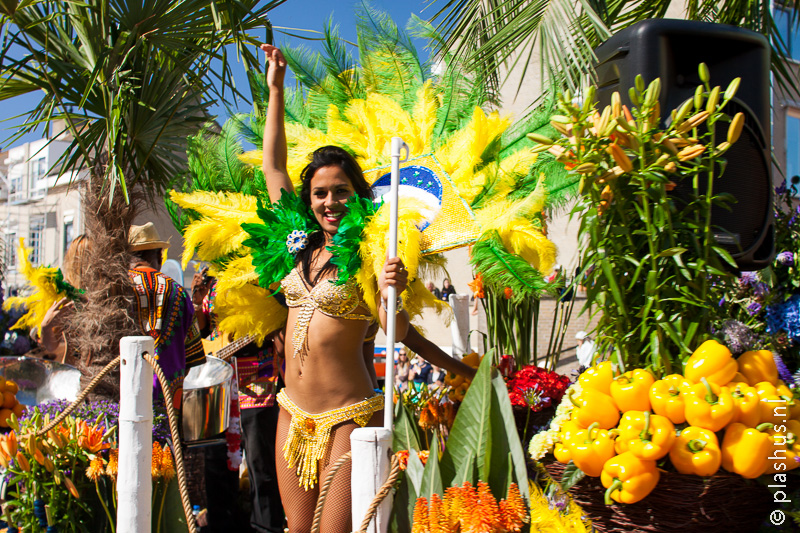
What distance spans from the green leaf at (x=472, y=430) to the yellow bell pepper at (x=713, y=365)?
1.52ft

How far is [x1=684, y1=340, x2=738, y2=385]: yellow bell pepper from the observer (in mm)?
1394

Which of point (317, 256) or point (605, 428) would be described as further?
point (317, 256)

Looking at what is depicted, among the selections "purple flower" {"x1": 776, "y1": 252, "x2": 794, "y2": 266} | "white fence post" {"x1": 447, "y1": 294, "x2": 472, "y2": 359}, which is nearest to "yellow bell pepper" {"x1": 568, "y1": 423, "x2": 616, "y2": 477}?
"purple flower" {"x1": 776, "y1": 252, "x2": 794, "y2": 266}

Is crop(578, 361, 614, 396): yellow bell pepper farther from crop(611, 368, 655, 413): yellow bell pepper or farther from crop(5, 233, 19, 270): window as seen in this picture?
crop(5, 233, 19, 270): window

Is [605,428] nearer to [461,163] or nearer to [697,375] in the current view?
[697,375]

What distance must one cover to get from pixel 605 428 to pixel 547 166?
53.3 inches

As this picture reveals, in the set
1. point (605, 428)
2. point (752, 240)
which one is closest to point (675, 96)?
point (752, 240)

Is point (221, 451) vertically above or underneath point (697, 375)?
underneath

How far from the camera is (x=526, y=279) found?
216cm

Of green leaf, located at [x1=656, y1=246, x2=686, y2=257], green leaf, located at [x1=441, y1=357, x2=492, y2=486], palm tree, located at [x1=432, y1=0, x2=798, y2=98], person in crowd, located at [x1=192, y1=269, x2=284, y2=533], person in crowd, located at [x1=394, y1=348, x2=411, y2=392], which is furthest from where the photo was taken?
person in crowd, located at [x1=394, y1=348, x2=411, y2=392]

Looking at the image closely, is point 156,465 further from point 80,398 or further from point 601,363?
point 601,363

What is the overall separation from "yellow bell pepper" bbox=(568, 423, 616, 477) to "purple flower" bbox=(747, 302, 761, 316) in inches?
64.5

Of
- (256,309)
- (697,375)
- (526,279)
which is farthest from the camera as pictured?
(256,309)

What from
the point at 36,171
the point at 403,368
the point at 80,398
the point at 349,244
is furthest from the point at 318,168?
the point at 36,171
